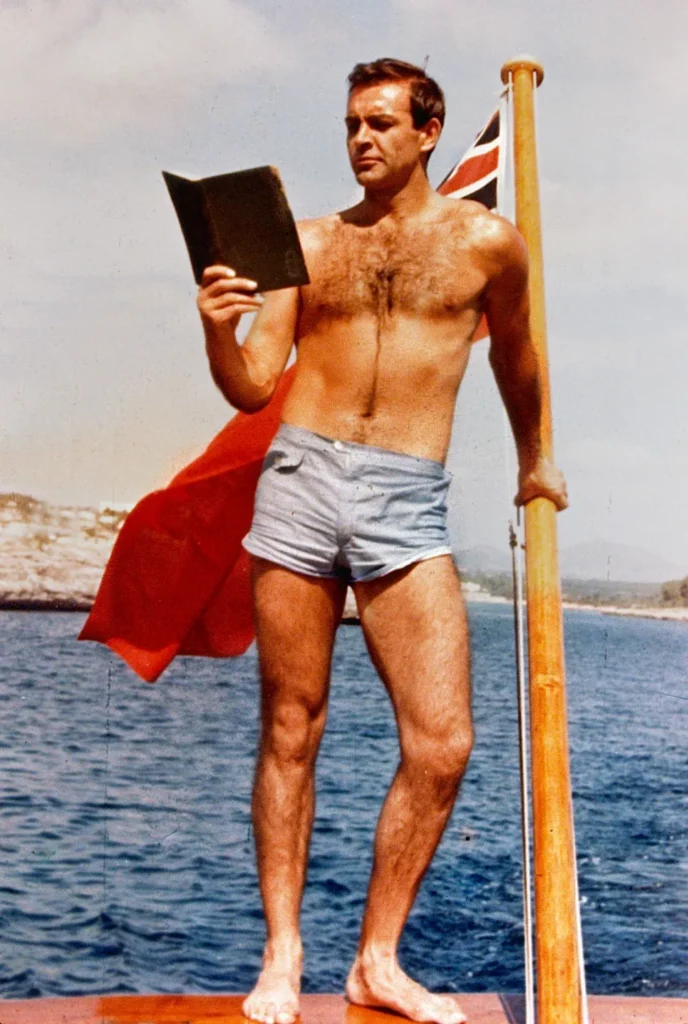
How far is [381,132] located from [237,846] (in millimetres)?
13944

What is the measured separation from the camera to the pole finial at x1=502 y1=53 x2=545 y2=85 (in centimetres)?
366

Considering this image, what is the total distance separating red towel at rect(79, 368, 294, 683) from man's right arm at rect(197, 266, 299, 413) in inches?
33.2

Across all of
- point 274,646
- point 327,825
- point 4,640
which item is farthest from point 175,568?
point 4,640

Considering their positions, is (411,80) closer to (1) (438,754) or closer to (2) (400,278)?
(2) (400,278)

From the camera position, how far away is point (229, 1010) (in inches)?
121

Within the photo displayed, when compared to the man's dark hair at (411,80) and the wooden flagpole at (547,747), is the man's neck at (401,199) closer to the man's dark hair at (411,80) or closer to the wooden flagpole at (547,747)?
the man's dark hair at (411,80)

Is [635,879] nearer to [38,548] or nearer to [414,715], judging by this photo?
[414,715]

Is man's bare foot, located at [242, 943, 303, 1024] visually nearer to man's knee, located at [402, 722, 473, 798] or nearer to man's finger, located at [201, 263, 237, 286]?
man's knee, located at [402, 722, 473, 798]

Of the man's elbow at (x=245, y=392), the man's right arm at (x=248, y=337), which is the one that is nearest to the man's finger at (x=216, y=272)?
the man's right arm at (x=248, y=337)

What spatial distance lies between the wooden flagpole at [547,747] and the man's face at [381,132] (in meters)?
0.48

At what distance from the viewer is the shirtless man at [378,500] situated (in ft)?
10.1

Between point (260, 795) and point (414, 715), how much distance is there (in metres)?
0.43

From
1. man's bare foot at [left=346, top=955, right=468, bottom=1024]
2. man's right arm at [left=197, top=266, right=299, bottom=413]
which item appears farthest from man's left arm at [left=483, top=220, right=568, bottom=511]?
man's bare foot at [left=346, top=955, right=468, bottom=1024]

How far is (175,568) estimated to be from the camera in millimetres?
3898
